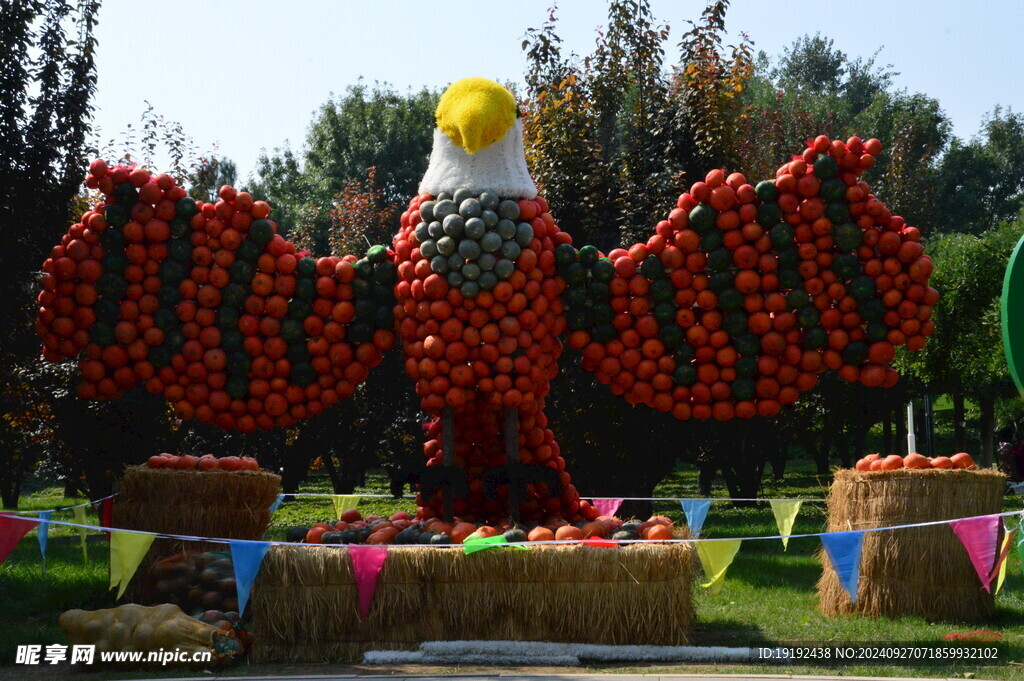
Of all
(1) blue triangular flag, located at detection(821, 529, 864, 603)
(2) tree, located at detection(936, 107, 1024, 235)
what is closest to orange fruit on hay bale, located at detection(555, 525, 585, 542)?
(1) blue triangular flag, located at detection(821, 529, 864, 603)

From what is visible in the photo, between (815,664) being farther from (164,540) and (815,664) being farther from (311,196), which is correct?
(311,196)

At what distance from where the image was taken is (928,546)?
8984mm

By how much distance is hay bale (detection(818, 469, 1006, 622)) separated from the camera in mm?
8969

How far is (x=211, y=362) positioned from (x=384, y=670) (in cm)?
334

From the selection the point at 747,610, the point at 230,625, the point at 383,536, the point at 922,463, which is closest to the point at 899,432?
the point at 747,610

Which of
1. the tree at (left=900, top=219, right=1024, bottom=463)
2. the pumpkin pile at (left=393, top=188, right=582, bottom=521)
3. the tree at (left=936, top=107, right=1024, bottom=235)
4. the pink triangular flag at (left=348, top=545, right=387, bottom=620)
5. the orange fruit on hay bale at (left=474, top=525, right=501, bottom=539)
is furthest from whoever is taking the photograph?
the tree at (left=936, top=107, right=1024, bottom=235)

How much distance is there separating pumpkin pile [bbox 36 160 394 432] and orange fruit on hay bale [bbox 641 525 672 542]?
2924 mm

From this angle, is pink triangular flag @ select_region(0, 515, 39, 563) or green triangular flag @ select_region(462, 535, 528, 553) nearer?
pink triangular flag @ select_region(0, 515, 39, 563)

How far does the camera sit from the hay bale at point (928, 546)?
8969mm

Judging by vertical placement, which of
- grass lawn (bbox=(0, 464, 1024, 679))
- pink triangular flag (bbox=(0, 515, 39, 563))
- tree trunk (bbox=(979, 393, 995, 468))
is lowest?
grass lawn (bbox=(0, 464, 1024, 679))

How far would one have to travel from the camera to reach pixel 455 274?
9203 millimetres

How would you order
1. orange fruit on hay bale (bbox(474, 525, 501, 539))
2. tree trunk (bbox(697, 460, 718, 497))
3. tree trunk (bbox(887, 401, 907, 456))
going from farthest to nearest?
tree trunk (bbox(887, 401, 907, 456)) < tree trunk (bbox(697, 460, 718, 497)) < orange fruit on hay bale (bbox(474, 525, 501, 539))

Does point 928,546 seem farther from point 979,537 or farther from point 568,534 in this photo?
point 568,534

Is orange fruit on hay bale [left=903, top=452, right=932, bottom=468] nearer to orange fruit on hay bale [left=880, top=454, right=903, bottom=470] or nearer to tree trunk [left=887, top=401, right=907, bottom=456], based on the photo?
orange fruit on hay bale [left=880, top=454, right=903, bottom=470]
